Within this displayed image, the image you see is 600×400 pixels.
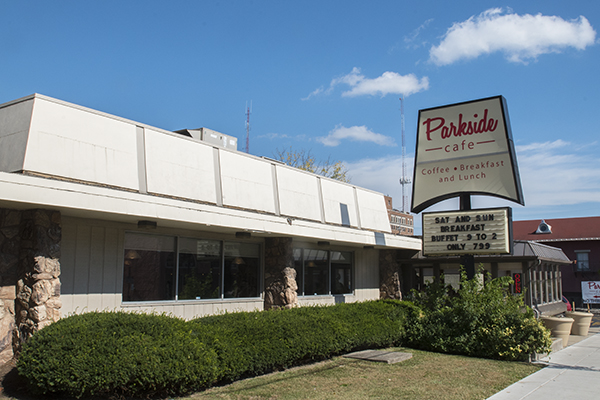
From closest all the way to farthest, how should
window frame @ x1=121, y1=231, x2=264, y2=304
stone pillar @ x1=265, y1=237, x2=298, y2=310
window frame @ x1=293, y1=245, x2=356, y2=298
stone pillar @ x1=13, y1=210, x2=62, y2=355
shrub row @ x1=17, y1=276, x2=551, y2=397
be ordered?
shrub row @ x1=17, y1=276, x2=551, y2=397
stone pillar @ x1=13, y1=210, x2=62, y2=355
window frame @ x1=121, y1=231, x2=264, y2=304
stone pillar @ x1=265, y1=237, x2=298, y2=310
window frame @ x1=293, y1=245, x2=356, y2=298

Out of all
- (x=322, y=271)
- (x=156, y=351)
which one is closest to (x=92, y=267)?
(x=156, y=351)

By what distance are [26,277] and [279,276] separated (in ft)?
21.8

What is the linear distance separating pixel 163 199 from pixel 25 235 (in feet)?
8.48

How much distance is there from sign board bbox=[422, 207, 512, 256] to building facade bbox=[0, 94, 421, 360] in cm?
253

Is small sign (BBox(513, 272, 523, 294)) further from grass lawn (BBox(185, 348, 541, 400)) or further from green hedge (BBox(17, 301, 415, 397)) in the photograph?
green hedge (BBox(17, 301, 415, 397))

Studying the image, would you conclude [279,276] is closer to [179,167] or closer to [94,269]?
[179,167]

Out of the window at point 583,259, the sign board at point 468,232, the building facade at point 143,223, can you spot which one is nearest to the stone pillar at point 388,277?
the building facade at point 143,223

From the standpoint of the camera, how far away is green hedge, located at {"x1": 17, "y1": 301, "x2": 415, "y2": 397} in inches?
267

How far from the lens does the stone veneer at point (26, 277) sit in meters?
8.19

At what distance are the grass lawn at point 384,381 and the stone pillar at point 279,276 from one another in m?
2.94

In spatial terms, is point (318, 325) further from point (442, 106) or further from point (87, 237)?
point (442, 106)

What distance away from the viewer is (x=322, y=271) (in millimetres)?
16047

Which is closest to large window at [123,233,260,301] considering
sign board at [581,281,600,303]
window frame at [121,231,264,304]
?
window frame at [121,231,264,304]

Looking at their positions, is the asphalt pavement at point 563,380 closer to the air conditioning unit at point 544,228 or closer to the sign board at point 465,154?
the sign board at point 465,154
